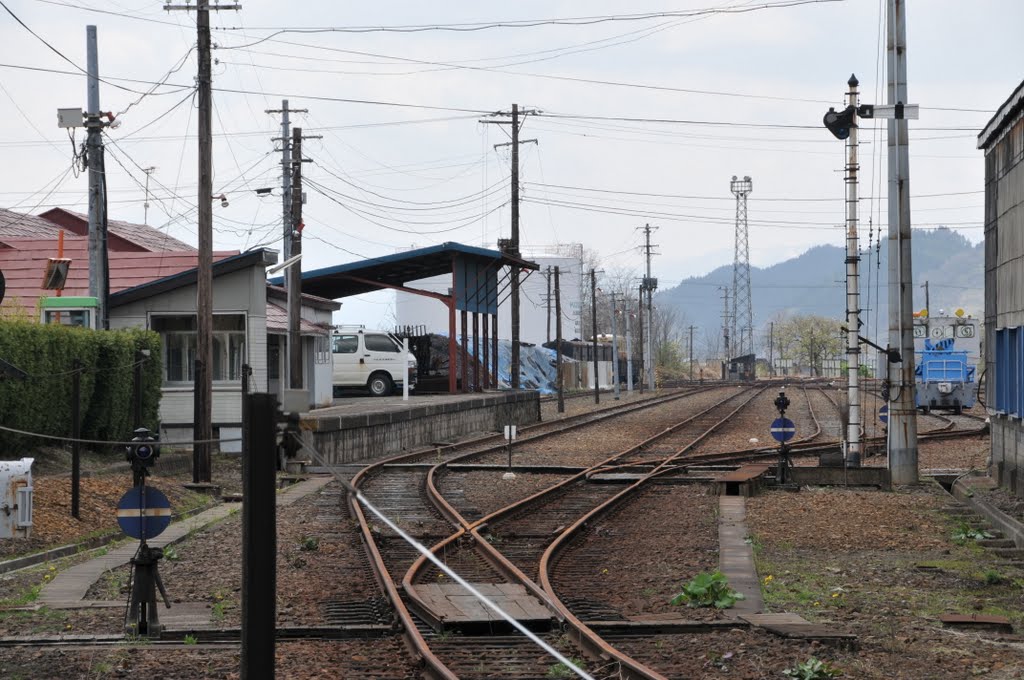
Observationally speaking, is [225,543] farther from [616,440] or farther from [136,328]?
[616,440]

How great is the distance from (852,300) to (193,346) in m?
14.0

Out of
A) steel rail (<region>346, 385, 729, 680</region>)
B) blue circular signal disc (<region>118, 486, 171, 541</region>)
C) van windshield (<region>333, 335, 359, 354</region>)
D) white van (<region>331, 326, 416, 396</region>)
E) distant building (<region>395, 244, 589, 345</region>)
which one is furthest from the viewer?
distant building (<region>395, 244, 589, 345</region>)

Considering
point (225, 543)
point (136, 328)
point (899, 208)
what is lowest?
point (225, 543)

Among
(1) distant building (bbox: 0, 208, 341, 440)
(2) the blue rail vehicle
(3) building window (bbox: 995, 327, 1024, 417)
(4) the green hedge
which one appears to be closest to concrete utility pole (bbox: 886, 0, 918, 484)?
(3) building window (bbox: 995, 327, 1024, 417)

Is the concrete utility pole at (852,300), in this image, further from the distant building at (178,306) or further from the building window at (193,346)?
the building window at (193,346)

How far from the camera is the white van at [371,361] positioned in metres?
43.4

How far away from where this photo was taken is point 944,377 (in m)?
41.6

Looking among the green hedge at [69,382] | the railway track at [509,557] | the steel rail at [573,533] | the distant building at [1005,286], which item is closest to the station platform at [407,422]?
the railway track at [509,557]

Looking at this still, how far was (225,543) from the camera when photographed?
14.1m

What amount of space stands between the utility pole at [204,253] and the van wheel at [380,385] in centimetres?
2127

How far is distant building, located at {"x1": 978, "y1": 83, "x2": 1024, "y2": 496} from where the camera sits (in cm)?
1656

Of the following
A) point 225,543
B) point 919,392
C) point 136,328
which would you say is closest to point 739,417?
point 919,392

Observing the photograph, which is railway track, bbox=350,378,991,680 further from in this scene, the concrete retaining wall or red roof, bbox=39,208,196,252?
red roof, bbox=39,208,196,252

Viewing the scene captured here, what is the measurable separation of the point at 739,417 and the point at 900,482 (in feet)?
68.9
